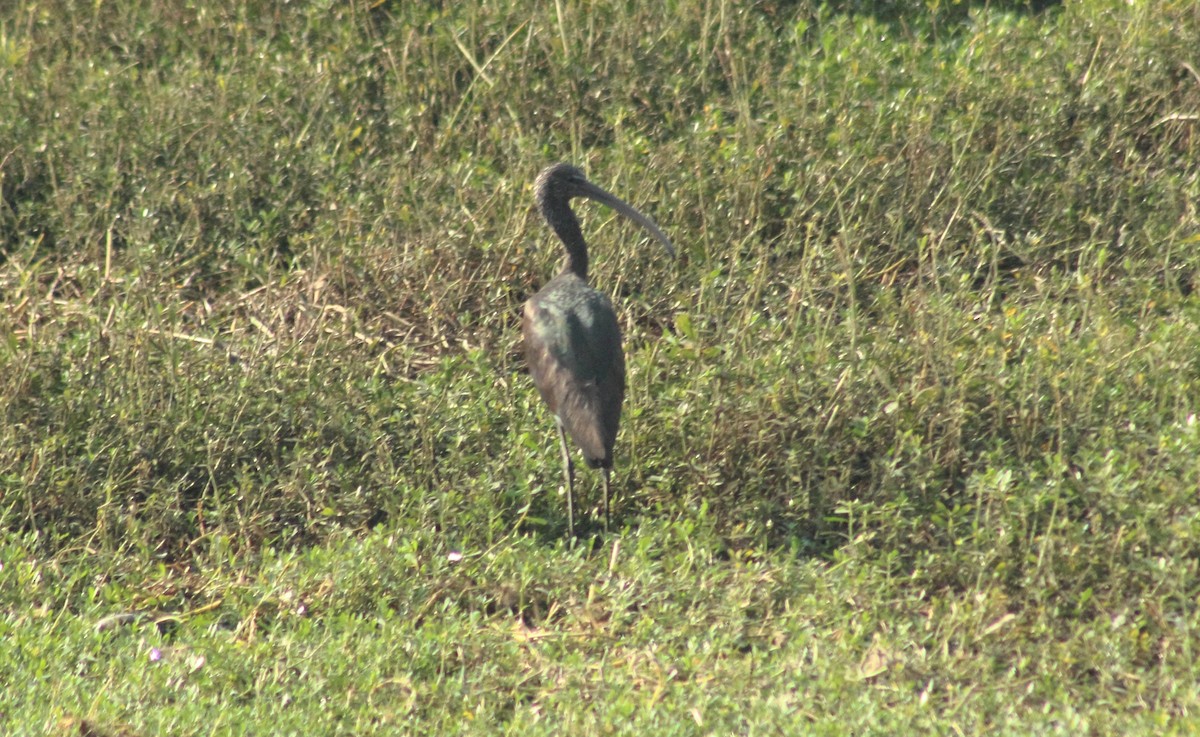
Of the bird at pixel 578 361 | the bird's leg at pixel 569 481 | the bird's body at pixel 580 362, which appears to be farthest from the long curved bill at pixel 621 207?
the bird's leg at pixel 569 481

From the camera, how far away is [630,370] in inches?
218

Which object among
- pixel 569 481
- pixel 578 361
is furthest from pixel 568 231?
pixel 569 481

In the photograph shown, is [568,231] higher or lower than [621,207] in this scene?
lower

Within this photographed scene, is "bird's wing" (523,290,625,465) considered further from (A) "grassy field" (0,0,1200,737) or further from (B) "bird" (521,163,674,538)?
(A) "grassy field" (0,0,1200,737)

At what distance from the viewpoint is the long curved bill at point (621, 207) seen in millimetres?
5578

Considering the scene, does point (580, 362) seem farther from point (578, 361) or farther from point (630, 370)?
point (630, 370)

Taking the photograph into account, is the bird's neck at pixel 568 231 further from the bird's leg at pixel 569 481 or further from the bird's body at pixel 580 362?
the bird's leg at pixel 569 481

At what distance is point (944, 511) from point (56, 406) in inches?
123

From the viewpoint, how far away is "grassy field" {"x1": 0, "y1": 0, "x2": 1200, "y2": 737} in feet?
13.7

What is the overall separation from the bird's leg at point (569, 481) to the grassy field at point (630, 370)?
6 centimetres

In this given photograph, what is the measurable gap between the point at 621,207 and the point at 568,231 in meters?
0.24

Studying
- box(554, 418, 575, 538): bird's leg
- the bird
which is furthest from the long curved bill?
box(554, 418, 575, 538): bird's leg

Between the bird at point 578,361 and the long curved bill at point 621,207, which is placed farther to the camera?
the long curved bill at point 621,207

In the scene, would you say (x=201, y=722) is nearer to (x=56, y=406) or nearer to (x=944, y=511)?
(x=56, y=406)
